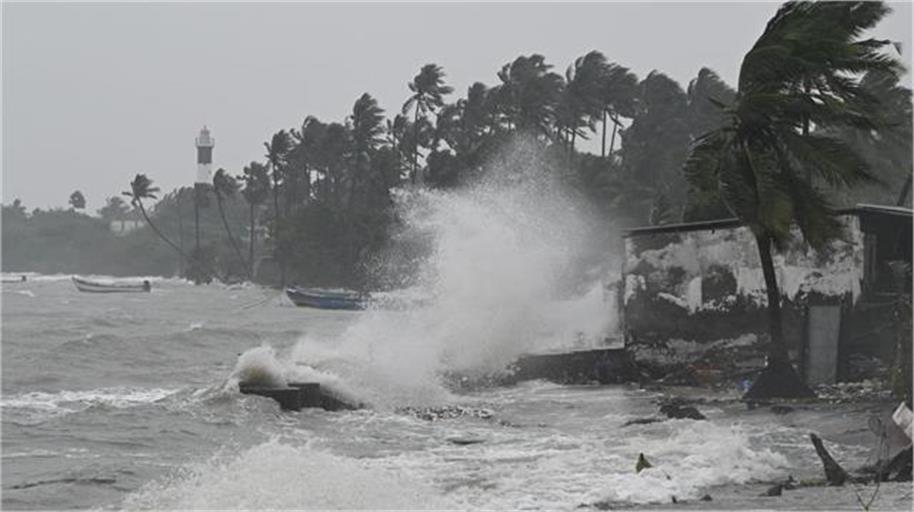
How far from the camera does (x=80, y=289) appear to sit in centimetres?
9356

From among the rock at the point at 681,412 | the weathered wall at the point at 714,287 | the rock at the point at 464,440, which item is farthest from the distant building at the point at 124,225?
the rock at the point at 464,440

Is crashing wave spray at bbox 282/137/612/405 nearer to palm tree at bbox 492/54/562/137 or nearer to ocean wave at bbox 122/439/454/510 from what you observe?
ocean wave at bbox 122/439/454/510

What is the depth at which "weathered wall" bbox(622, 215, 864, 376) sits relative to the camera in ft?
60.3

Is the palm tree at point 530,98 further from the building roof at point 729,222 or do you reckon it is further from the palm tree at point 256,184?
the building roof at point 729,222

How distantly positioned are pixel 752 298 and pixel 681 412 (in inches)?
198

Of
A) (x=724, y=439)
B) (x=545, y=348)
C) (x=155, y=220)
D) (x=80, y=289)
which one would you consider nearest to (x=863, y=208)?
(x=724, y=439)

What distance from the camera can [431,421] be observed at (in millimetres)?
16391

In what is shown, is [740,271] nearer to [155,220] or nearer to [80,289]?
[80,289]

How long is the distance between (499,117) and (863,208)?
209 ft

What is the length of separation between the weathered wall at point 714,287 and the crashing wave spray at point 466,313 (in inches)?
134

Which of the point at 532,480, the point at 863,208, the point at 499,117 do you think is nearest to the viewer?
the point at 532,480

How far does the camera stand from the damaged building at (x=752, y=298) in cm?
1812

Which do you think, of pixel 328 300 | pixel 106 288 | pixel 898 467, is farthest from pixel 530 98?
pixel 898 467

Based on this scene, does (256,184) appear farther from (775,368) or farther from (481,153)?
(775,368)
